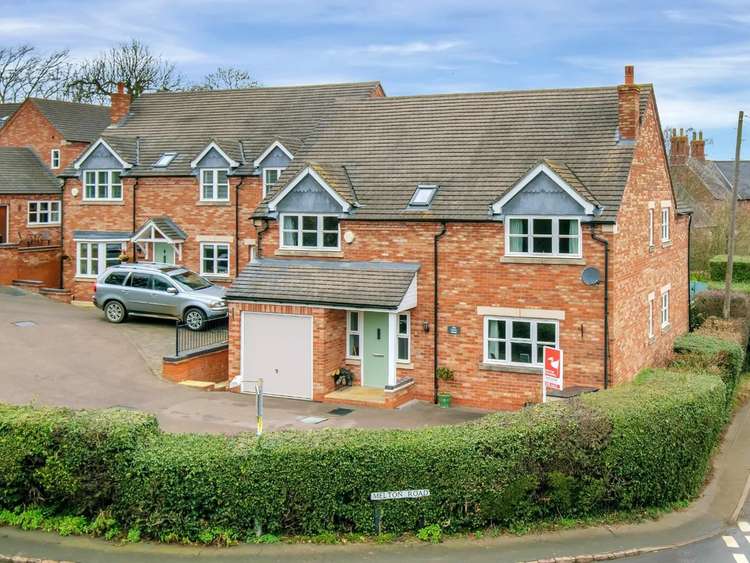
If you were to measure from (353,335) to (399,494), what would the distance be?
10.3m

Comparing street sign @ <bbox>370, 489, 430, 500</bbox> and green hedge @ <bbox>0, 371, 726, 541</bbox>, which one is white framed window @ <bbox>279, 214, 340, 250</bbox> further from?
street sign @ <bbox>370, 489, 430, 500</bbox>

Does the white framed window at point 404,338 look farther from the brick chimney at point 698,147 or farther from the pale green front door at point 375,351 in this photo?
the brick chimney at point 698,147

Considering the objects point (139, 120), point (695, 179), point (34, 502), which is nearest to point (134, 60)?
point (139, 120)

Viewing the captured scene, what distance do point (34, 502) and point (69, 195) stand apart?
23.4 meters

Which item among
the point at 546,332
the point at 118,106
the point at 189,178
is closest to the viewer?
the point at 546,332

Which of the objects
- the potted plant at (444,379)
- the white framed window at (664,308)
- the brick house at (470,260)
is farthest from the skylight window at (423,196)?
the white framed window at (664,308)

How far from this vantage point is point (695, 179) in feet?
188

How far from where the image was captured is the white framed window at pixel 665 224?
26.2 meters

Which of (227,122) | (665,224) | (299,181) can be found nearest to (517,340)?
(299,181)

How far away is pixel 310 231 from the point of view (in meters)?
24.1

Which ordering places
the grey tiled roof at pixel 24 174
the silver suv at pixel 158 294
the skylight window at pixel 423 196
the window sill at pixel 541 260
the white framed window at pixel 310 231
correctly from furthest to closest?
the grey tiled roof at pixel 24 174 → the silver suv at pixel 158 294 → the white framed window at pixel 310 231 → the skylight window at pixel 423 196 → the window sill at pixel 541 260

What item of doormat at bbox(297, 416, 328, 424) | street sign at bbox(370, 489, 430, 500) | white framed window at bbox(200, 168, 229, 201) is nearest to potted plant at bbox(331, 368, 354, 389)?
doormat at bbox(297, 416, 328, 424)

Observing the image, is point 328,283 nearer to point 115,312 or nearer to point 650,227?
point 650,227

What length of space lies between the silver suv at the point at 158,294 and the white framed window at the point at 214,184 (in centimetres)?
450
